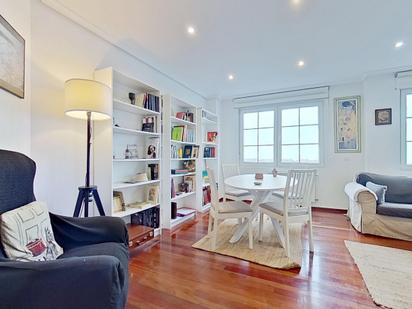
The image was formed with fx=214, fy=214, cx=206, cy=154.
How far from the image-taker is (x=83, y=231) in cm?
154

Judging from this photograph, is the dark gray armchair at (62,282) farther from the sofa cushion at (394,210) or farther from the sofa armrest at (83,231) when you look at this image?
the sofa cushion at (394,210)

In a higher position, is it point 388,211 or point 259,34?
point 259,34

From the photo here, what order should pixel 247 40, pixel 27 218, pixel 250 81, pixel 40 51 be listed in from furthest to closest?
pixel 250 81 < pixel 247 40 < pixel 40 51 < pixel 27 218

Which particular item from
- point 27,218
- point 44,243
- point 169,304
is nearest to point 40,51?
point 27,218

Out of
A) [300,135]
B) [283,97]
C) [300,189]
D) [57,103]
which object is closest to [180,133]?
[57,103]

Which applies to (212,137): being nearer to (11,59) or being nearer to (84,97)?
(84,97)

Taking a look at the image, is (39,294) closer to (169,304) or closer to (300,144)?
(169,304)

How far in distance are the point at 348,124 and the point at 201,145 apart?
9.16 feet

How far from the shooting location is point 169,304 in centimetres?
156

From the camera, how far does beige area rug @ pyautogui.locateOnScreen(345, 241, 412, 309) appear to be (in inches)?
63.5

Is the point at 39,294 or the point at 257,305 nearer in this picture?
the point at 39,294

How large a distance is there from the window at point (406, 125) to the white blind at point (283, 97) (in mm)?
1153

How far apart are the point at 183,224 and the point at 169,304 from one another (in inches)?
71.6

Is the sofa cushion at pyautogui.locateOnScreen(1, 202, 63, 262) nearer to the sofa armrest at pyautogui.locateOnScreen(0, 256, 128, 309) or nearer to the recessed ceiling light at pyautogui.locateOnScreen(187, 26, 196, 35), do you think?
the sofa armrest at pyautogui.locateOnScreen(0, 256, 128, 309)
